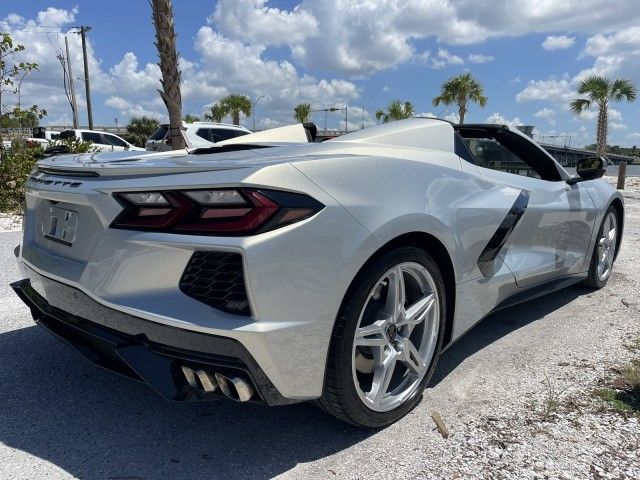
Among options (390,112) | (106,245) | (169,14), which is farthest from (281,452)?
(390,112)

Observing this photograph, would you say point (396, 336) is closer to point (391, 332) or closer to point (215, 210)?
point (391, 332)

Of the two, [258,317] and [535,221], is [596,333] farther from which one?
[258,317]

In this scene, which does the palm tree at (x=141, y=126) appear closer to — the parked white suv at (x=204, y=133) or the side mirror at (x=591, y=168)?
the parked white suv at (x=204, y=133)

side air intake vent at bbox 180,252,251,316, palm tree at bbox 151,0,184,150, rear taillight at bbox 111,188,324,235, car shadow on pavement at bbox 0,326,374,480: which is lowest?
car shadow on pavement at bbox 0,326,374,480

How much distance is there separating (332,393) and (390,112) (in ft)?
174

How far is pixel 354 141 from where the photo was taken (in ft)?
8.13

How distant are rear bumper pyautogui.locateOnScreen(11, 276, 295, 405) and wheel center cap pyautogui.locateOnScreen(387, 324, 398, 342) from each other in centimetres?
62

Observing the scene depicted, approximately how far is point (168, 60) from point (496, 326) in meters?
8.75

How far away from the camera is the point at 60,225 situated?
2.23 m

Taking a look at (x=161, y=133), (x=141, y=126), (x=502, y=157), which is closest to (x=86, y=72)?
(x=141, y=126)

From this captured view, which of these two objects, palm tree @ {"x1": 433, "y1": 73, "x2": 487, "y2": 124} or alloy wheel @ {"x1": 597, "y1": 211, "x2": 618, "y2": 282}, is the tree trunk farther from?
alloy wheel @ {"x1": 597, "y1": 211, "x2": 618, "y2": 282}

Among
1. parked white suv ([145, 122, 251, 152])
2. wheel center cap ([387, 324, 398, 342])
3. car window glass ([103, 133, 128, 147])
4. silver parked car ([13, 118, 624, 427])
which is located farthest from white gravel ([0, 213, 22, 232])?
car window glass ([103, 133, 128, 147])

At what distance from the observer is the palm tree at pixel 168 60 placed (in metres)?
9.94

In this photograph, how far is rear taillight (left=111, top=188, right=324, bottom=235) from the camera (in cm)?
180
